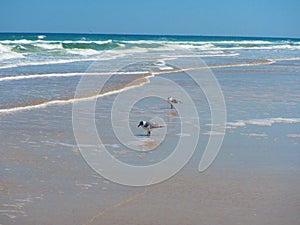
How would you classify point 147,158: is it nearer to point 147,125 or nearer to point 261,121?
point 147,125

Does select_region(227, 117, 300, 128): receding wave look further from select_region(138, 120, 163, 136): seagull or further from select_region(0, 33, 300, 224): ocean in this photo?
select_region(138, 120, 163, 136): seagull

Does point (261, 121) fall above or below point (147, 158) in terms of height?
above

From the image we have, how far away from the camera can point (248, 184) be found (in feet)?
19.7

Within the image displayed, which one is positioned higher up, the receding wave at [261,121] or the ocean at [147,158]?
the receding wave at [261,121]

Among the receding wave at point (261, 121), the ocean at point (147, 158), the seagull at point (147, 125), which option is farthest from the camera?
the receding wave at point (261, 121)

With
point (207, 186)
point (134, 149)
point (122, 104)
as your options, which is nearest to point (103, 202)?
point (207, 186)

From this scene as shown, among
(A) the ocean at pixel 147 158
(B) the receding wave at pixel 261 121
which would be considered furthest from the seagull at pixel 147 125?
(B) the receding wave at pixel 261 121

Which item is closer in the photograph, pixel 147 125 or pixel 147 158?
pixel 147 158

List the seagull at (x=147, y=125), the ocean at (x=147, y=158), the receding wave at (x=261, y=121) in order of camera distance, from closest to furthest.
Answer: the ocean at (x=147, y=158) < the seagull at (x=147, y=125) < the receding wave at (x=261, y=121)

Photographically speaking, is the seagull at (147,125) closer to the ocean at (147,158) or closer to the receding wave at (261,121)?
the ocean at (147,158)

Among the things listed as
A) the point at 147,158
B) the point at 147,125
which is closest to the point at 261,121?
the point at 147,125

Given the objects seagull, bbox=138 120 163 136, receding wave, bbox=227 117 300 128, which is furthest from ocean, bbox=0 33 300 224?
seagull, bbox=138 120 163 136

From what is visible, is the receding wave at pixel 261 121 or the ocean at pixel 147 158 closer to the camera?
the ocean at pixel 147 158

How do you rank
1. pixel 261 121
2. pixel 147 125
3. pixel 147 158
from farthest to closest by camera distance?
pixel 261 121, pixel 147 125, pixel 147 158
